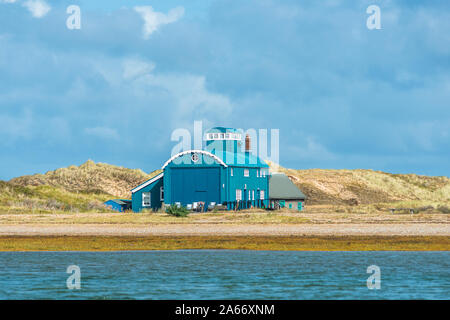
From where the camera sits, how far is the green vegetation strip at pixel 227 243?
1426 inches

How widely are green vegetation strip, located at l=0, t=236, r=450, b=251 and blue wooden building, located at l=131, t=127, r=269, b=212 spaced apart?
74.4ft

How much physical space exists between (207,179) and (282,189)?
13704 mm

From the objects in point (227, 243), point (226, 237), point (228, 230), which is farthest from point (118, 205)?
point (227, 243)

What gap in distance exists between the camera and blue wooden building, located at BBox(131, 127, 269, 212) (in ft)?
208

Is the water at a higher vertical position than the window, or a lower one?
lower

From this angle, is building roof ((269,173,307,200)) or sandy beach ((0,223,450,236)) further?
building roof ((269,173,307,200))

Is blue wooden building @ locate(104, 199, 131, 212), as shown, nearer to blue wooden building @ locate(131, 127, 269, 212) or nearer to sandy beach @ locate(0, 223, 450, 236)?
blue wooden building @ locate(131, 127, 269, 212)

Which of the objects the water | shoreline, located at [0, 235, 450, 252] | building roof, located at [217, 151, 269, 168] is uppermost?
building roof, located at [217, 151, 269, 168]

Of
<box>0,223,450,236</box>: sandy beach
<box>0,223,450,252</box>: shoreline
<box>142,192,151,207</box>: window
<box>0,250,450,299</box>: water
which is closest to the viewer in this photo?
<box>0,250,450,299</box>: water

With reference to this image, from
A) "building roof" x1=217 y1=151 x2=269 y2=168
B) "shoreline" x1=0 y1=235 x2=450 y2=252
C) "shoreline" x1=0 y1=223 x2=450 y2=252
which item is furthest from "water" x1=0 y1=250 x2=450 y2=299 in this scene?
"building roof" x1=217 y1=151 x2=269 y2=168

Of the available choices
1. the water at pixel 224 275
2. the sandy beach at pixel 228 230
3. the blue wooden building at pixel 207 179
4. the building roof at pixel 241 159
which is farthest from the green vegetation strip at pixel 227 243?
the building roof at pixel 241 159

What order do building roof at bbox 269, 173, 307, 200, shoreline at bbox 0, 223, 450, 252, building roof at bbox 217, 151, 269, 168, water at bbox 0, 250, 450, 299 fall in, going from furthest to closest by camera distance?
Answer: building roof at bbox 269, 173, 307, 200, building roof at bbox 217, 151, 269, 168, shoreline at bbox 0, 223, 450, 252, water at bbox 0, 250, 450, 299
